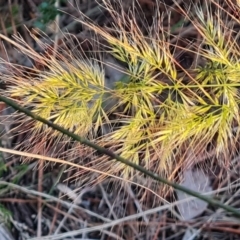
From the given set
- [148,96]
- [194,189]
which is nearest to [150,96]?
[148,96]

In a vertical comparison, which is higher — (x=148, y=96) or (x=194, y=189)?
(x=148, y=96)

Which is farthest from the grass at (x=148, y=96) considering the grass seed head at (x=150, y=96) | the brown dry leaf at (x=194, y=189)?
the brown dry leaf at (x=194, y=189)

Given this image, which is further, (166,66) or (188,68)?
(188,68)

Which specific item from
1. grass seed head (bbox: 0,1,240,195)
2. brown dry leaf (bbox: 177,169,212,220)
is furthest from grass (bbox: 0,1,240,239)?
brown dry leaf (bbox: 177,169,212,220)

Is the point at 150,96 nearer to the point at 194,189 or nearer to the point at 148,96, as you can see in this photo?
the point at 148,96

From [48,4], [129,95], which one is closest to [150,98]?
[129,95]

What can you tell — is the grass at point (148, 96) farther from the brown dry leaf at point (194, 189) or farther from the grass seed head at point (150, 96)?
the brown dry leaf at point (194, 189)

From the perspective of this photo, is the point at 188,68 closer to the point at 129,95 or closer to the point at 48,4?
the point at 129,95

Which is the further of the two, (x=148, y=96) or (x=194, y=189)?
(x=194, y=189)

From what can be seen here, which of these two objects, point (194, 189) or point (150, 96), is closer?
point (150, 96)

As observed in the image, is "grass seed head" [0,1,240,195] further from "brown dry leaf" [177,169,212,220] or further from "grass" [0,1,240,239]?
"brown dry leaf" [177,169,212,220]

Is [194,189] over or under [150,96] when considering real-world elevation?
under
